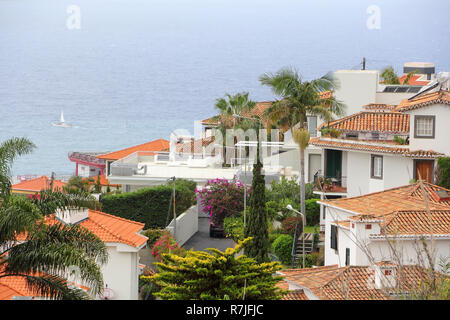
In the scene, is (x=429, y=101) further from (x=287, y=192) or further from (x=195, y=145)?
(x=195, y=145)

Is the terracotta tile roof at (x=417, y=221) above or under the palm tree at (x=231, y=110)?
under

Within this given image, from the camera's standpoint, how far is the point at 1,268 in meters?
A: 16.1

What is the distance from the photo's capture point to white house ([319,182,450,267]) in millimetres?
25172

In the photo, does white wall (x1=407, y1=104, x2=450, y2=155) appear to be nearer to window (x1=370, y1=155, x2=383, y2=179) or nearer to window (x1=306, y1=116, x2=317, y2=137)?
window (x1=370, y1=155, x2=383, y2=179)

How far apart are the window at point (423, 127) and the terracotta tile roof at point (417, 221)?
9322mm

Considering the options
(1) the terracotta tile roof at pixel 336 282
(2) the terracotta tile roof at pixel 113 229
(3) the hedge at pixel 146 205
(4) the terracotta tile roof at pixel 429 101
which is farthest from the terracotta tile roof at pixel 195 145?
(1) the terracotta tile roof at pixel 336 282

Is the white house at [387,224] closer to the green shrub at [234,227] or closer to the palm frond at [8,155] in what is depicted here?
the green shrub at [234,227]

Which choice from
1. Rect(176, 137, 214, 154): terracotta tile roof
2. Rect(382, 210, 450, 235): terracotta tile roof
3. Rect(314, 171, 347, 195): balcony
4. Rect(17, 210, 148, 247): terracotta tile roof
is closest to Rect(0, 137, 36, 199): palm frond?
Rect(17, 210, 148, 247): terracotta tile roof

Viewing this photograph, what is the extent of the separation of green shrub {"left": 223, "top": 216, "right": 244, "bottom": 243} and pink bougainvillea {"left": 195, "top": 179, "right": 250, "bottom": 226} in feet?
2.49

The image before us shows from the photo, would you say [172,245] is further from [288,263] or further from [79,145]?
[79,145]

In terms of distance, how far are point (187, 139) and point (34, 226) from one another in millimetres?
53522

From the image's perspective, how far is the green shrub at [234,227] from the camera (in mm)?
38334

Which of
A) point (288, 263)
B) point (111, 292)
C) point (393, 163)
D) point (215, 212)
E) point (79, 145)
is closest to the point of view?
point (111, 292)
